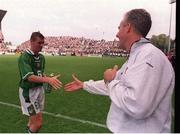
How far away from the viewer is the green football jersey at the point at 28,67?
4.69 meters

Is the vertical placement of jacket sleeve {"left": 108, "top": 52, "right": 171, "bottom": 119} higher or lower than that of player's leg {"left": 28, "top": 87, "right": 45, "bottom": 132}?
higher

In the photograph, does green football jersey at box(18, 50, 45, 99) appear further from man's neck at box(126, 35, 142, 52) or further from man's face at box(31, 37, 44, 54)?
man's neck at box(126, 35, 142, 52)

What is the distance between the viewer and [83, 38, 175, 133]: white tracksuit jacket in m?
2.00

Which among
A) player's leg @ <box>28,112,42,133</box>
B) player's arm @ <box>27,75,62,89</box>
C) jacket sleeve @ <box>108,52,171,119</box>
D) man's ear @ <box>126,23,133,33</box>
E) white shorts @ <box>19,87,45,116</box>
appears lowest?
player's leg @ <box>28,112,42,133</box>

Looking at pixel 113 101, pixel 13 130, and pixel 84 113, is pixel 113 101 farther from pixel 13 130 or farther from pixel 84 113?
pixel 84 113

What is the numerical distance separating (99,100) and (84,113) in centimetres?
199

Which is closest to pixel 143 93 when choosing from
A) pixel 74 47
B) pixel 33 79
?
pixel 33 79

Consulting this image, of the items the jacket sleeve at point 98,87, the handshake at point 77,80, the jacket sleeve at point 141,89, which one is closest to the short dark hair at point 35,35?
the handshake at point 77,80

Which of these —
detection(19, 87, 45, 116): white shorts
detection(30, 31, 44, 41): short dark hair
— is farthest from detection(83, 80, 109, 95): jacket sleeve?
detection(19, 87, 45, 116): white shorts

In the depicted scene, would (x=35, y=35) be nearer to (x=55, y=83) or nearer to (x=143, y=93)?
(x=55, y=83)

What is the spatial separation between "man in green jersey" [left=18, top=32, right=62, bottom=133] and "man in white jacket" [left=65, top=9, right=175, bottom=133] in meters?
2.50

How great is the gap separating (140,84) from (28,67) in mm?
2857

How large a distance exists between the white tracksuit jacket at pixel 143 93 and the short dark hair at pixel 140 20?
0.05 metres

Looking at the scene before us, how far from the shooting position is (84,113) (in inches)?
300
